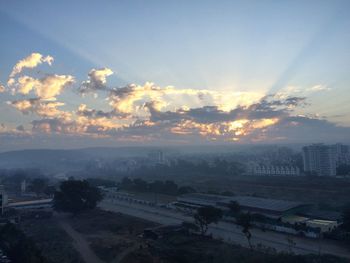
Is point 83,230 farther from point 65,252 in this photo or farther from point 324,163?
point 324,163

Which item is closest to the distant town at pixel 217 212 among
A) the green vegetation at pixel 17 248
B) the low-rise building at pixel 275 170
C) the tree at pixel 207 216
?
the tree at pixel 207 216

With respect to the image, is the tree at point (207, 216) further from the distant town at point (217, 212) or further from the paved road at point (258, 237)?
the paved road at point (258, 237)

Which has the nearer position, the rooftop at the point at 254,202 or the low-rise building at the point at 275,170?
the rooftop at the point at 254,202

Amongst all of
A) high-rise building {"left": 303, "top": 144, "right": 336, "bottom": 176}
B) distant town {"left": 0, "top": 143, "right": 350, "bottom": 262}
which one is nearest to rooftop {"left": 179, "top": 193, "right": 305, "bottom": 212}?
distant town {"left": 0, "top": 143, "right": 350, "bottom": 262}

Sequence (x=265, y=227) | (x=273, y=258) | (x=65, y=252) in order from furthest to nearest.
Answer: (x=265, y=227)
(x=65, y=252)
(x=273, y=258)

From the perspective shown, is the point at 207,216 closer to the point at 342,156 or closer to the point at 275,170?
the point at 275,170

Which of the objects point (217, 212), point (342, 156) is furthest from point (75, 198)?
point (342, 156)

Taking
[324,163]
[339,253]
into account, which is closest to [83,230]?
[339,253]
